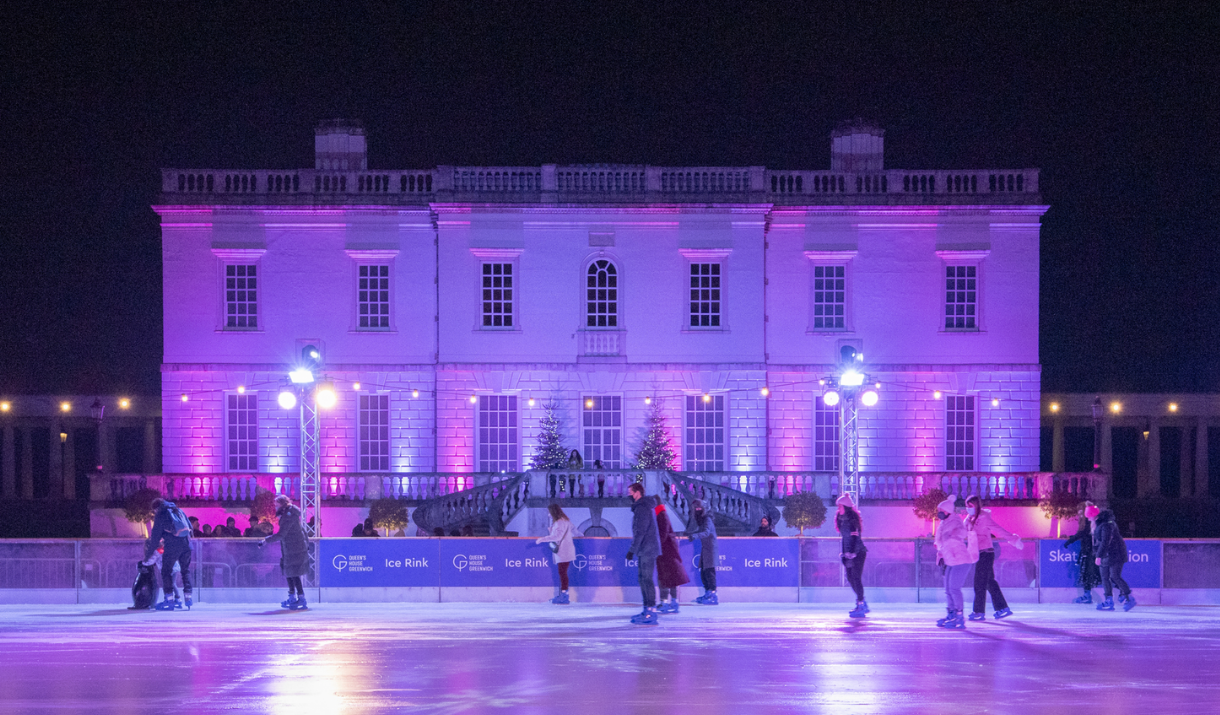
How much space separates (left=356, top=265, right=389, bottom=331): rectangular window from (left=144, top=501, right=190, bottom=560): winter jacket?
15.6m

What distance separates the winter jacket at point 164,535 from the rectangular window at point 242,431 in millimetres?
15262

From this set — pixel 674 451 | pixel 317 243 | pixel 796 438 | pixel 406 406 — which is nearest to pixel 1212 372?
pixel 796 438

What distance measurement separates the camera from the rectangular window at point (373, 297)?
108 ft

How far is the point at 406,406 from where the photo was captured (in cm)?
3259

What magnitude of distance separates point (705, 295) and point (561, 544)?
15535 mm

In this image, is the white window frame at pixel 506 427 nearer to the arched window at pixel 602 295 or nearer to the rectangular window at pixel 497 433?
the rectangular window at pixel 497 433

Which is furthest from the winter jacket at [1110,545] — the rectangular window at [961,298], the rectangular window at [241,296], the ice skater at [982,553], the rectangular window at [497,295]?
the rectangular window at [241,296]

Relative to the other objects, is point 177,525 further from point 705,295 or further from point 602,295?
point 705,295

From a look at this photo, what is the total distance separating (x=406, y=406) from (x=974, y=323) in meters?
16.6

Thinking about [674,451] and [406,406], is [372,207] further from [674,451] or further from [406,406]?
[674,451]

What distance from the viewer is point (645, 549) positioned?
16.2m

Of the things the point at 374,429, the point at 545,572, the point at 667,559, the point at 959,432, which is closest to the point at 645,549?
the point at 667,559

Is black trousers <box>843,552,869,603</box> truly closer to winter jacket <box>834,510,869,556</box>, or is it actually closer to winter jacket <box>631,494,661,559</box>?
winter jacket <box>834,510,869,556</box>

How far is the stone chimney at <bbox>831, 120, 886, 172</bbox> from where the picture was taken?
33.4 m
